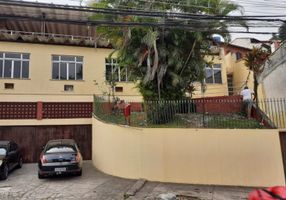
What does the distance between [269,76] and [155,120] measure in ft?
24.9

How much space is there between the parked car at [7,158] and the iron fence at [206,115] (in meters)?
4.83

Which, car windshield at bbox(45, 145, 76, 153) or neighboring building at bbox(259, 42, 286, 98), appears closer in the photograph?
car windshield at bbox(45, 145, 76, 153)

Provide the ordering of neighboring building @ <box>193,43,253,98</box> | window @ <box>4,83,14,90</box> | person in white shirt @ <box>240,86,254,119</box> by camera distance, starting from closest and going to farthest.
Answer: person in white shirt @ <box>240,86,254,119</box> < window @ <box>4,83,14,90</box> < neighboring building @ <box>193,43,253,98</box>

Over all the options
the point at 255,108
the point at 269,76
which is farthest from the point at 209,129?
the point at 269,76

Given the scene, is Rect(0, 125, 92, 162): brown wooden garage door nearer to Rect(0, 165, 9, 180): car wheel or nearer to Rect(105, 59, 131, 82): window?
Rect(105, 59, 131, 82): window

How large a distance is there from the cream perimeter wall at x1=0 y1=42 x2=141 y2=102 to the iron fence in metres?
6.47

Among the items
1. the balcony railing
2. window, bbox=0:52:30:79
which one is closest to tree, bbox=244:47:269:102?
the balcony railing

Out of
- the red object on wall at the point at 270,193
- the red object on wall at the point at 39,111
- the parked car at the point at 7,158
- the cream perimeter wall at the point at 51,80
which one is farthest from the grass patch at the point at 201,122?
the red object on wall at the point at 270,193

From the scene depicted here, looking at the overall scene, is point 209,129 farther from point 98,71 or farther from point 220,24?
point 98,71

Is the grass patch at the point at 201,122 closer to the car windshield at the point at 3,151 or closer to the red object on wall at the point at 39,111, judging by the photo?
the car windshield at the point at 3,151

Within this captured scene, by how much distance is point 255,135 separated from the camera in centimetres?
1189

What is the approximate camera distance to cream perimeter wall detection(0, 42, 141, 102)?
752 inches

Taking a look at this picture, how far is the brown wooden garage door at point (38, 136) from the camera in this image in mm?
18188

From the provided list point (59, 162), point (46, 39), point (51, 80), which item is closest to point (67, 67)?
point (51, 80)
